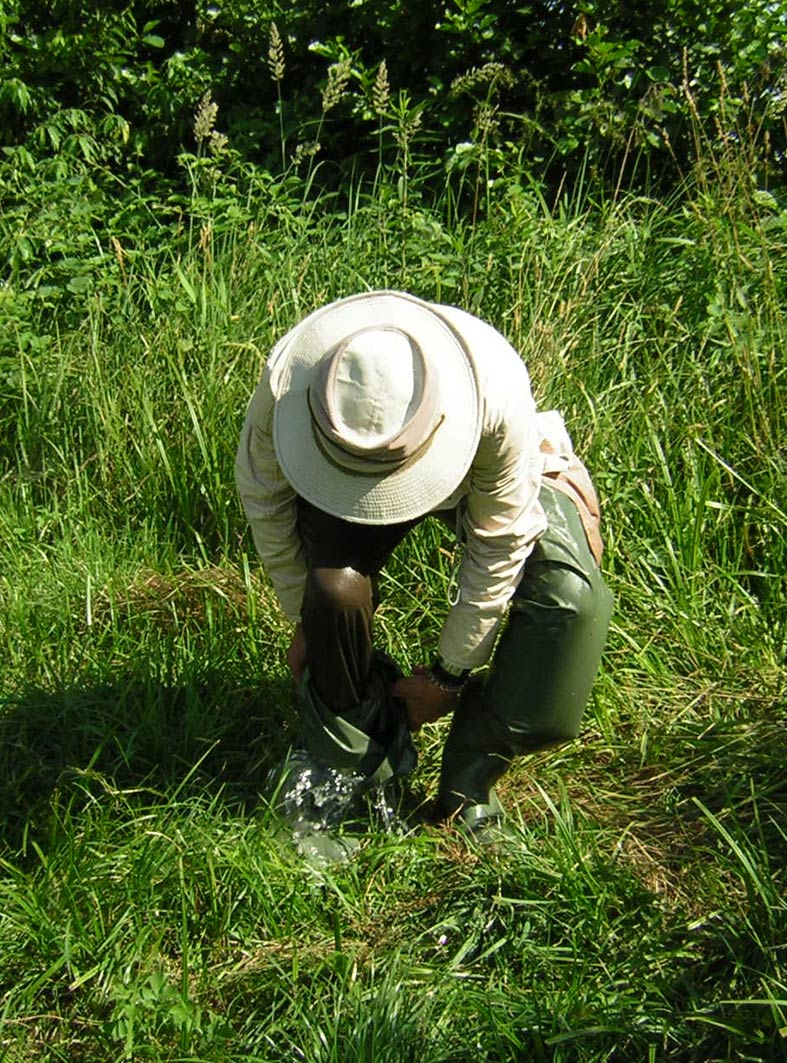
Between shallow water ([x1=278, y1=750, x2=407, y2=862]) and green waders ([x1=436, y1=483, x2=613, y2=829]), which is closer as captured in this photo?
green waders ([x1=436, y1=483, x2=613, y2=829])

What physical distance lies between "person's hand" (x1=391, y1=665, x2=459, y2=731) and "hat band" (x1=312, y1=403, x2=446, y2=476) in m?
0.72

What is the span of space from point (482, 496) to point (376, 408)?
1.29 ft

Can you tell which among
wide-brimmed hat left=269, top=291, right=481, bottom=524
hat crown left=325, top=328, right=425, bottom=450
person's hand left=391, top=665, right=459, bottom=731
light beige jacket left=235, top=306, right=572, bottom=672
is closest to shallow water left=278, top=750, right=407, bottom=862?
person's hand left=391, top=665, right=459, bottom=731

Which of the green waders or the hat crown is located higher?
the hat crown

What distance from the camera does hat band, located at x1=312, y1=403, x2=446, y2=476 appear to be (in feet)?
8.52

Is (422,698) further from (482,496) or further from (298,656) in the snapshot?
(482,496)

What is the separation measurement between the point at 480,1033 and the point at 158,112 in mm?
4746

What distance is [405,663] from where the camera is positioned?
376 centimetres

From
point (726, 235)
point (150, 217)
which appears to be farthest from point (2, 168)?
point (726, 235)

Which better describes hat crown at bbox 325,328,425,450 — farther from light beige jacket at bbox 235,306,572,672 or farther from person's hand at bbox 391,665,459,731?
person's hand at bbox 391,665,459,731

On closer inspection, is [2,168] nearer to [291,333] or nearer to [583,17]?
[583,17]

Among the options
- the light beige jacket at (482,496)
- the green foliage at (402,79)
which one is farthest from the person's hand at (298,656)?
the green foliage at (402,79)

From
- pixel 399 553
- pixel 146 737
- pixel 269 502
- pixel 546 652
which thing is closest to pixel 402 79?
pixel 399 553

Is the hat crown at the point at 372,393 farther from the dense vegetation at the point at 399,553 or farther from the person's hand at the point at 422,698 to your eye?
the dense vegetation at the point at 399,553
